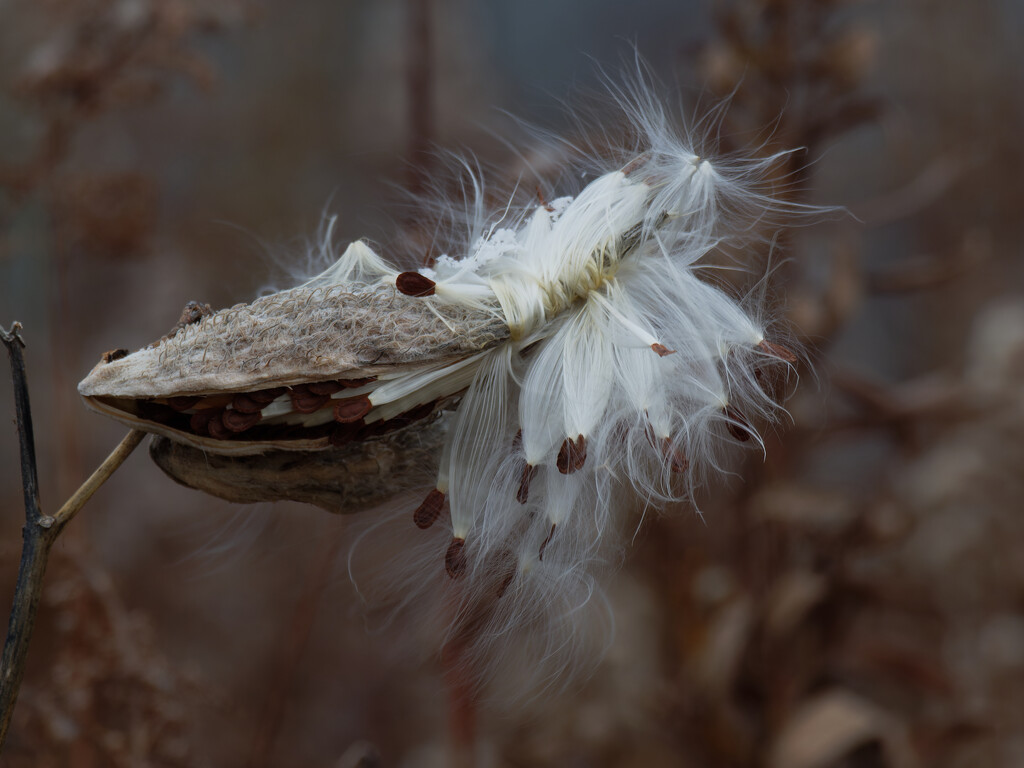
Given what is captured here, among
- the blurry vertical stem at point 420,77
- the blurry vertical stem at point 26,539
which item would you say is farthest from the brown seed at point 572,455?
the blurry vertical stem at point 420,77

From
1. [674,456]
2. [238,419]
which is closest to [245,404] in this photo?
[238,419]

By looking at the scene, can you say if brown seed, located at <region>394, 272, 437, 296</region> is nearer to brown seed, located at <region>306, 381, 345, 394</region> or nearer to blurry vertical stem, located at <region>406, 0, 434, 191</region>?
brown seed, located at <region>306, 381, 345, 394</region>

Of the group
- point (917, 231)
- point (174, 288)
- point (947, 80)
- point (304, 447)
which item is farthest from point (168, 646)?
point (947, 80)

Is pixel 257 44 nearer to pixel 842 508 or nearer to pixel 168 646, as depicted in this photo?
pixel 168 646

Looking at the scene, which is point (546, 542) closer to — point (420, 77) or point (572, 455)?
point (572, 455)

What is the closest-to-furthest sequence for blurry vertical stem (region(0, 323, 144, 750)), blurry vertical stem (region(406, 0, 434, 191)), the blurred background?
1. blurry vertical stem (region(0, 323, 144, 750))
2. the blurred background
3. blurry vertical stem (region(406, 0, 434, 191))

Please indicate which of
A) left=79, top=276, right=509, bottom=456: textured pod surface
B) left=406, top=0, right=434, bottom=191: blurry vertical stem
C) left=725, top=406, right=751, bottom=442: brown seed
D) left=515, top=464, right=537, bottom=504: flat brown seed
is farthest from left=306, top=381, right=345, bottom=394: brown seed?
left=406, top=0, right=434, bottom=191: blurry vertical stem

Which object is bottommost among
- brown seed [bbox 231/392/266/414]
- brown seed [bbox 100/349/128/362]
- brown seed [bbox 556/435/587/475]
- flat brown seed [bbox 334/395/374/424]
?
brown seed [bbox 556/435/587/475]
